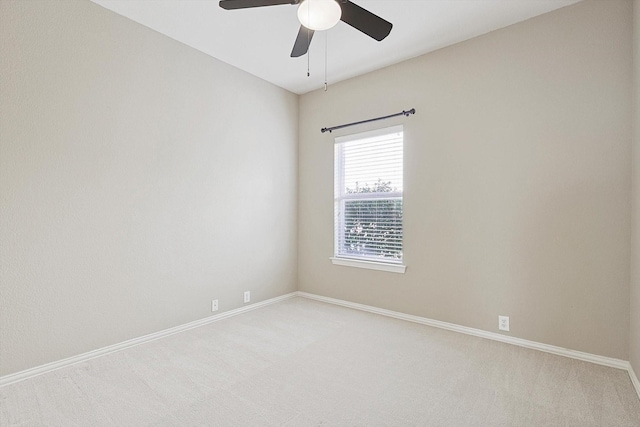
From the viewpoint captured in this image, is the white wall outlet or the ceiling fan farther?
the white wall outlet

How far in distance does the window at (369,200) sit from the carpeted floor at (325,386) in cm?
108

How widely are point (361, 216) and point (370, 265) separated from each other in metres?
0.61

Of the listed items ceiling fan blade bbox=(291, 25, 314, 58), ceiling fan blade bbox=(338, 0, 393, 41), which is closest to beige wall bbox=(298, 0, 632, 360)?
ceiling fan blade bbox=(338, 0, 393, 41)

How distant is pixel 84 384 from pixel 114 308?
26.3 inches

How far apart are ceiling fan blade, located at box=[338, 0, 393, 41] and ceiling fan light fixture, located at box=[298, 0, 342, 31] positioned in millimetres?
69

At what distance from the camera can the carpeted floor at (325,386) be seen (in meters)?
1.86

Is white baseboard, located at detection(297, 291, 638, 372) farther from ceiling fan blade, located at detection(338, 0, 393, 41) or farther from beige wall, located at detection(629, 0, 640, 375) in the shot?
ceiling fan blade, located at detection(338, 0, 393, 41)

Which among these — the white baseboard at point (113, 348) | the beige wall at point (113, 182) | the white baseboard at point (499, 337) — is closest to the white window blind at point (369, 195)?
the white baseboard at point (499, 337)

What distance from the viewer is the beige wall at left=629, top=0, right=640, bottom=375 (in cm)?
220

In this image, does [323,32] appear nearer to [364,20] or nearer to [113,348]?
[364,20]

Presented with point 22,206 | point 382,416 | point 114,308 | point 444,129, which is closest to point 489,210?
point 444,129

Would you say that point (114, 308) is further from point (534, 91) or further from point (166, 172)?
point (534, 91)

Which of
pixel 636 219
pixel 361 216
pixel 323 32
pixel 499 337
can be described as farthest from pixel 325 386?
pixel 323 32

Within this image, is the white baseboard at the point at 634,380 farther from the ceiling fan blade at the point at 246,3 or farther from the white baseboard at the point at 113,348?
the white baseboard at the point at 113,348
